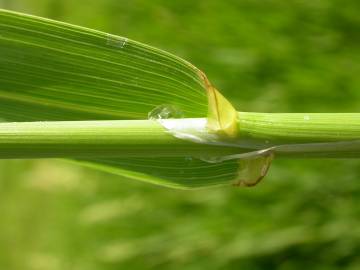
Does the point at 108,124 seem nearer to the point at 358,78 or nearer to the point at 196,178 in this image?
the point at 196,178

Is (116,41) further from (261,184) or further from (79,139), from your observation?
(261,184)

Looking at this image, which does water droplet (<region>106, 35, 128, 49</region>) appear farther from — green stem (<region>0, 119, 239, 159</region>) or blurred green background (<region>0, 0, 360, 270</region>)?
blurred green background (<region>0, 0, 360, 270</region>)

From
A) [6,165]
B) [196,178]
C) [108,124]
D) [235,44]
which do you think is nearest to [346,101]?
[235,44]

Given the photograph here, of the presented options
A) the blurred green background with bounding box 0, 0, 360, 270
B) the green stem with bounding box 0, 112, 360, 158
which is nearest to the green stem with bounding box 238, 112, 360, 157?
the green stem with bounding box 0, 112, 360, 158

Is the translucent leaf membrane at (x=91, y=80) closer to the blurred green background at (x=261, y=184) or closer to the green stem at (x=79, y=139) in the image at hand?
the green stem at (x=79, y=139)

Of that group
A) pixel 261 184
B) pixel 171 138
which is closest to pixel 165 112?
pixel 171 138
